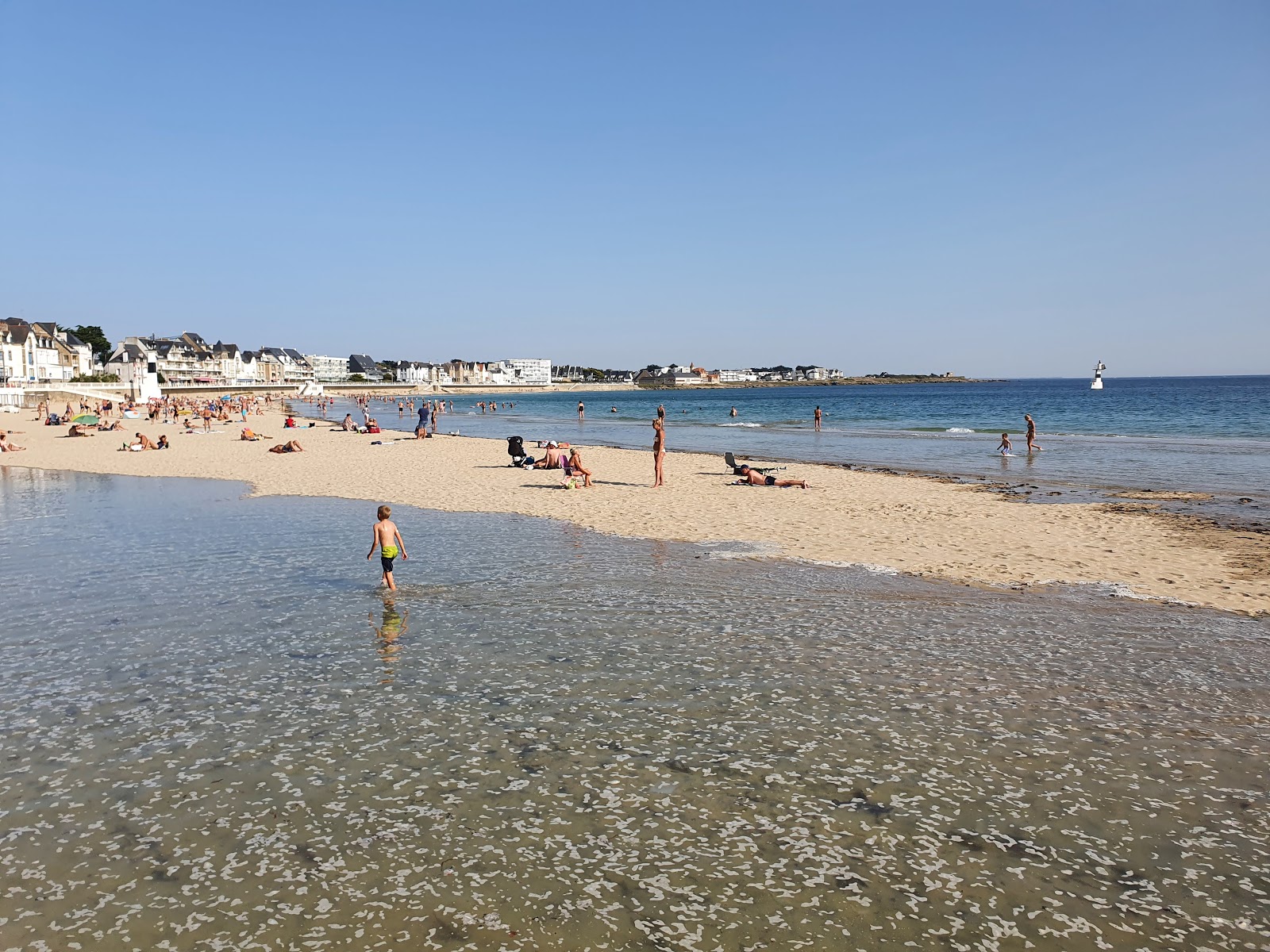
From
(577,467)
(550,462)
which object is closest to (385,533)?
(577,467)

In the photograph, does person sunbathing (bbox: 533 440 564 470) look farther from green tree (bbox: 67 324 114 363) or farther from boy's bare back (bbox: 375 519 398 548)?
green tree (bbox: 67 324 114 363)

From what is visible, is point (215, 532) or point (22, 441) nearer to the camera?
point (215, 532)

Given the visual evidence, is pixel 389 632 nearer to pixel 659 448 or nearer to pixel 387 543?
pixel 387 543

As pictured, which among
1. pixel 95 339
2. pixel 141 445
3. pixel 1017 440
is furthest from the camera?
pixel 95 339

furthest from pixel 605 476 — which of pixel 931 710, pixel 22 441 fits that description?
pixel 22 441

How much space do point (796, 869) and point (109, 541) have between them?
1624 cm

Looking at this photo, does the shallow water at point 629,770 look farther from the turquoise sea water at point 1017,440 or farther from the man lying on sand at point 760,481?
the turquoise sea water at point 1017,440

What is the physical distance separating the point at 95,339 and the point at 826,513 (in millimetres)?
182653

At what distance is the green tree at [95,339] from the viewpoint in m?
160

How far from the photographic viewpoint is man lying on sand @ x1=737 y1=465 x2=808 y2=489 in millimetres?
25469

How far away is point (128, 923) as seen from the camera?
4.77 metres

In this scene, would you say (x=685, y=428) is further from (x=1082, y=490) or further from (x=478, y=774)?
(x=478, y=774)

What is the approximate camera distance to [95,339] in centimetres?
16212

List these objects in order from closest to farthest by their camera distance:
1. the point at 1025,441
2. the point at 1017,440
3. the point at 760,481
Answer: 1. the point at 760,481
2. the point at 1025,441
3. the point at 1017,440
